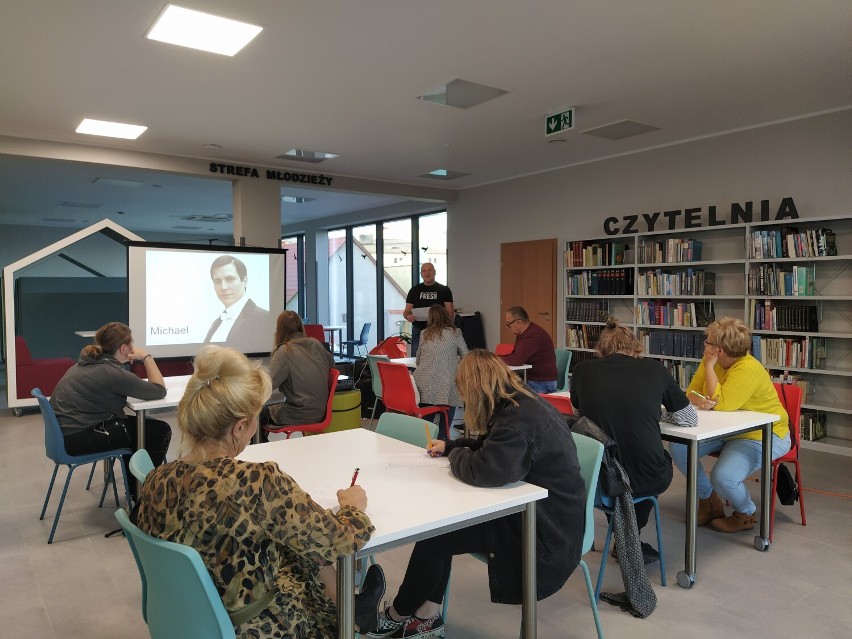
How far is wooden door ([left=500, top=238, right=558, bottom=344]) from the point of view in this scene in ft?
26.2

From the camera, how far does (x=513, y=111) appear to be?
5.44 metres

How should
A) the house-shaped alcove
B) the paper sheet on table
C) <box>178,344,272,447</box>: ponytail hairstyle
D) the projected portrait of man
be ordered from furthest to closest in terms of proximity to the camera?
the house-shaped alcove, the projected portrait of man, the paper sheet on table, <box>178,344,272,447</box>: ponytail hairstyle

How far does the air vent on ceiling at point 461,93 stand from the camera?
4793 millimetres

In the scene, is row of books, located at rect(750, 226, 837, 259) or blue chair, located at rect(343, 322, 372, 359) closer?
row of books, located at rect(750, 226, 837, 259)

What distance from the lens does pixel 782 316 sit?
18.2 ft

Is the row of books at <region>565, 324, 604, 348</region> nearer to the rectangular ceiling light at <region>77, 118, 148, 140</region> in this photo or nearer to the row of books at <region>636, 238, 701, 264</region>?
the row of books at <region>636, 238, 701, 264</region>

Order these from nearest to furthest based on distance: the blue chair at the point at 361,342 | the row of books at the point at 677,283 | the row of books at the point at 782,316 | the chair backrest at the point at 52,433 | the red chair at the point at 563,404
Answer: the chair backrest at the point at 52,433 → the red chair at the point at 563,404 → the row of books at the point at 782,316 → the row of books at the point at 677,283 → the blue chair at the point at 361,342

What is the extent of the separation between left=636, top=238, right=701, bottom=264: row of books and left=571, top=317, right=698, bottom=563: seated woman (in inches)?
151

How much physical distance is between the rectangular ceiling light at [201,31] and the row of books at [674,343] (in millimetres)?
4645

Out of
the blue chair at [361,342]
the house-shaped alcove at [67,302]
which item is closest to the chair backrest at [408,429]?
the house-shaped alcove at [67,302]

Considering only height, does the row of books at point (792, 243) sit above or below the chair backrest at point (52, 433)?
above

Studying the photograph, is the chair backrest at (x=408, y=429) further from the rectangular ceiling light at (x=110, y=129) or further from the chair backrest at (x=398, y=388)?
the rectangular ceiling light at (x=110, y=129)

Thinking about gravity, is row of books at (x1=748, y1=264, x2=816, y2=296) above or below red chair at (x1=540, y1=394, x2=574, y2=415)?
above

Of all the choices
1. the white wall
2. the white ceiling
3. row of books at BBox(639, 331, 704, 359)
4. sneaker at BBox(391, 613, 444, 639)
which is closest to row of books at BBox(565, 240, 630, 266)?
the white wall
